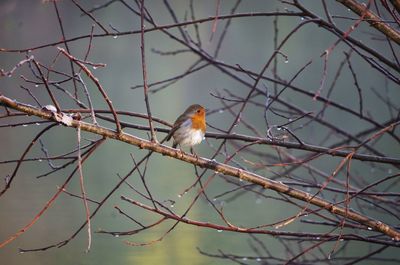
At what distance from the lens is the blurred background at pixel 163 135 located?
7.02 m

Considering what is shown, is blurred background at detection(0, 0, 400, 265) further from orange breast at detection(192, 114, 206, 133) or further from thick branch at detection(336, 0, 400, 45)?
thick branch at detection(336, 0, 400, 45)

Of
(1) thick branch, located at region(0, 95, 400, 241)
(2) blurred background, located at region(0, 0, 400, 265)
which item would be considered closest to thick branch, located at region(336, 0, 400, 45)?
(1) thick branch, located at region(0, 95, 400, 241)

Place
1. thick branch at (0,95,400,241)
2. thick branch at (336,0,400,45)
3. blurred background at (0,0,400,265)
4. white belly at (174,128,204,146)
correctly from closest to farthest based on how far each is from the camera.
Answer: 1. thick branch at (0,95,400,241)
2. thick branch at (336,0,400,45)
3. white belly at (174,128,204,146)
4. blurred background at (0,0,400,265)

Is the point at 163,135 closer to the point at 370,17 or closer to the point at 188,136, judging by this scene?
the point at 188,136

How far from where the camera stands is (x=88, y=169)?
449 inches

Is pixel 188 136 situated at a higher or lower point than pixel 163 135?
lower

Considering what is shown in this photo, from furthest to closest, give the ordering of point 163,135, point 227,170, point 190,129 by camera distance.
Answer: point 163,135 < point 190,129 < point 227,170

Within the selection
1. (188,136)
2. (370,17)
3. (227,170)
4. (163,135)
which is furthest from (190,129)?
(163,135)

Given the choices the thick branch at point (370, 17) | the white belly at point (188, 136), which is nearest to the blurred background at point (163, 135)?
the white belly at point (188, 136)

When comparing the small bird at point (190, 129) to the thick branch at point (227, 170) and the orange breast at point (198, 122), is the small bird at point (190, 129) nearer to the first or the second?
the orange breast at point (198, 122)

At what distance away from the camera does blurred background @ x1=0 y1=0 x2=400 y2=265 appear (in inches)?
276

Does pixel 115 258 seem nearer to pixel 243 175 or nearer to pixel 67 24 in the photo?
pixel 243 175

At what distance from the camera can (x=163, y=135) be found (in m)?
9.82

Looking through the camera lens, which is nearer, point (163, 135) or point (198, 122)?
point (198, 122)
